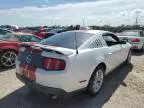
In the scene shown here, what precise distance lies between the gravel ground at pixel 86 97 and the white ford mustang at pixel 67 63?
12.6 inches

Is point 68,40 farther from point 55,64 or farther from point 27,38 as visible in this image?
point 27,38

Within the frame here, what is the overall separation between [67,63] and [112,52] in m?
2.09

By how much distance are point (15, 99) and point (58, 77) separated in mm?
1454

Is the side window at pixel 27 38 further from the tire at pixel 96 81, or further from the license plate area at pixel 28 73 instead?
the tire at pixel 96 81

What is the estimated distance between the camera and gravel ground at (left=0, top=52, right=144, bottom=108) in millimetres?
4176

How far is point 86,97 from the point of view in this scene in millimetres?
4562

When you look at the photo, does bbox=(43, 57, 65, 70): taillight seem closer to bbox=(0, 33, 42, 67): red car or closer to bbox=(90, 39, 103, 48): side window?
bbox=(90, 39, 103, 48): side window

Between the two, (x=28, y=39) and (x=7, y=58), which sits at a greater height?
(x=28, y=39)

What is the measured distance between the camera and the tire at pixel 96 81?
4363 mm

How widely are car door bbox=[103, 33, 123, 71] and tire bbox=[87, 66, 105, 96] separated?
414 mm

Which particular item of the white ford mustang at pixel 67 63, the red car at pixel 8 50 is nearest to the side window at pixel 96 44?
the white ford mustang at pixel 67 63

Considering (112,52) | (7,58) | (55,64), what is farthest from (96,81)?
(7,58)

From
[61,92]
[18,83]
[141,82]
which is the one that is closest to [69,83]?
[61,92]

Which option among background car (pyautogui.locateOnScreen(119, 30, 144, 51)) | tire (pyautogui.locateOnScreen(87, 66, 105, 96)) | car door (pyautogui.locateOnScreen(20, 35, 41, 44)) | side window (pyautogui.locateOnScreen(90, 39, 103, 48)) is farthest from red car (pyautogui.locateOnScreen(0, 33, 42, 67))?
background car (pyautogui.locateOnScreen(119, 30, 144, 51))
